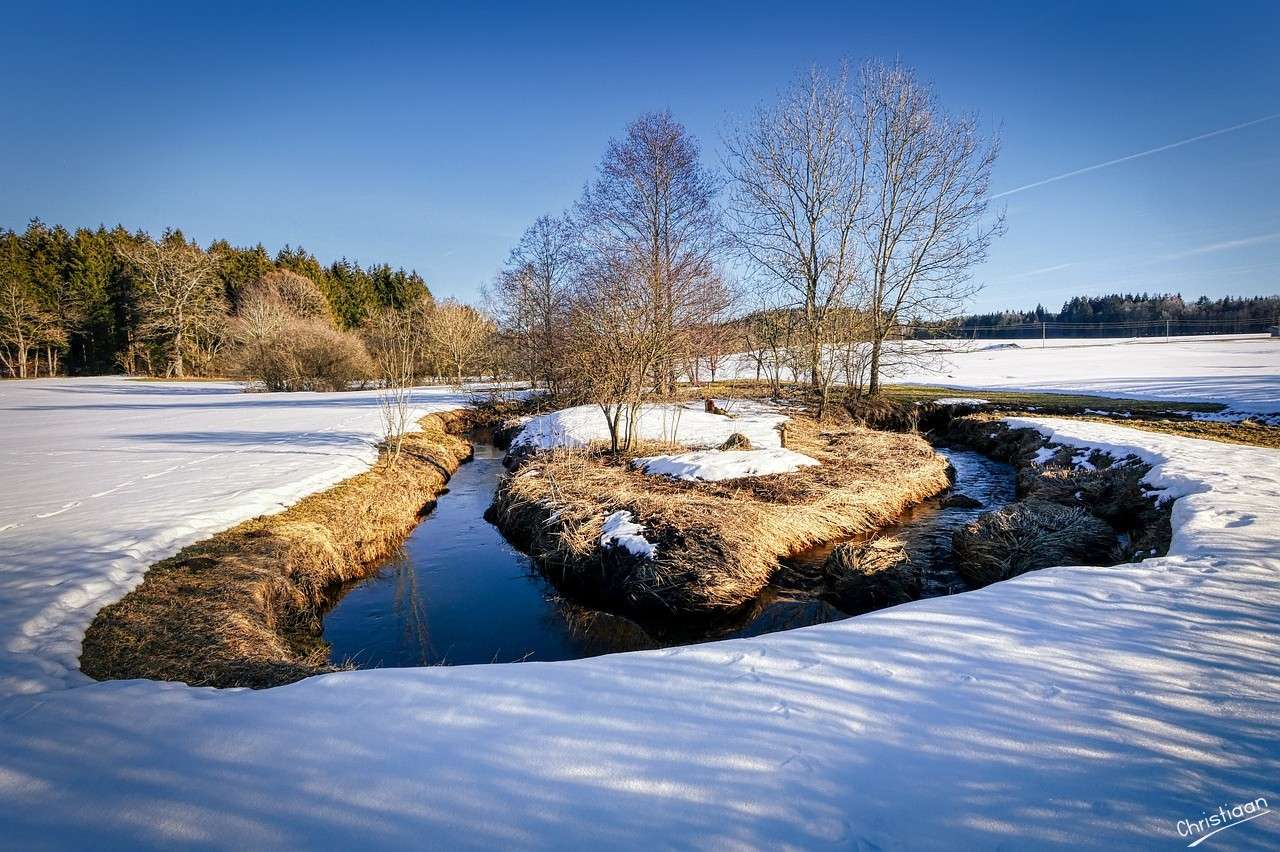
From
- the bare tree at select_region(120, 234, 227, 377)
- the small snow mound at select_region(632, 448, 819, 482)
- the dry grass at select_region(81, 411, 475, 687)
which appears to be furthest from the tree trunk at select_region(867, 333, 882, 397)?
the bare tree at select_region(120, 234, 227, 377)

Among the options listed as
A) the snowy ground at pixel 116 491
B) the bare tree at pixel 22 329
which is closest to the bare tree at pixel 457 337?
the snowy ground at pixel 116 491

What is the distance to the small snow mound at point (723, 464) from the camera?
30.0ft

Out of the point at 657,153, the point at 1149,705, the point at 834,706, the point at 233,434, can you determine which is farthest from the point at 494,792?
the point at 657,153

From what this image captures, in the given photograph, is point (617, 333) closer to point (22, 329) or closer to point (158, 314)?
point (158, 314)

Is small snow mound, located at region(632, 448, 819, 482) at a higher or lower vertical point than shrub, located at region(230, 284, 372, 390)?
lower

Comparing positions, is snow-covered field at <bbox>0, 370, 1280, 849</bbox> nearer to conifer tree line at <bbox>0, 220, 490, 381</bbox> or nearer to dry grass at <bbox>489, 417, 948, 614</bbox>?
dry grass at <bbox>489, 417, 948, 614</bbox>

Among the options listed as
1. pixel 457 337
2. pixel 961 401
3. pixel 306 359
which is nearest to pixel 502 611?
pixel 961 401

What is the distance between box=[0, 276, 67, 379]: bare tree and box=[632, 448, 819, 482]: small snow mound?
52.3 meters

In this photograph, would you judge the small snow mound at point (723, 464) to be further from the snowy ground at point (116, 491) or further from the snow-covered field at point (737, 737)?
the snowy ground at point (116, 491)

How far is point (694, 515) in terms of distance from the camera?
708cm

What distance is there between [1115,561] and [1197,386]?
21.4 m

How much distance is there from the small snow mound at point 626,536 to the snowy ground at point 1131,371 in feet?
45.5

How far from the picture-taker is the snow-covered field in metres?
2.01

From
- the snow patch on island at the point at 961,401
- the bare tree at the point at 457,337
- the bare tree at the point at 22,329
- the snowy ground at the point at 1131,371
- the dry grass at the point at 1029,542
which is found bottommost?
the dry grass at the point at 1029,542
